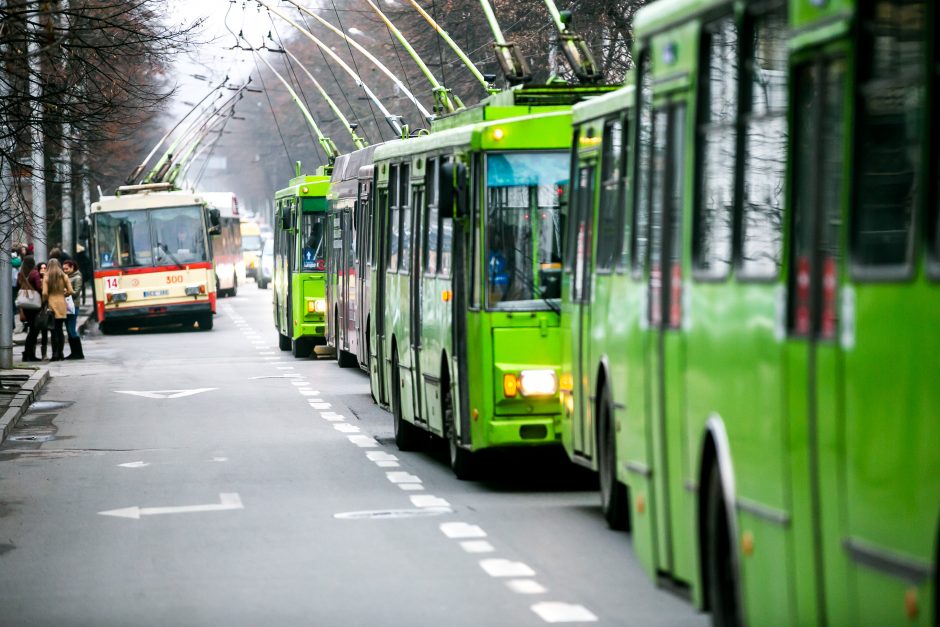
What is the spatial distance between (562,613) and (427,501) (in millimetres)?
5097

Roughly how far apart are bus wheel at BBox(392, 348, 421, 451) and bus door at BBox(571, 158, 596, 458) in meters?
5.36

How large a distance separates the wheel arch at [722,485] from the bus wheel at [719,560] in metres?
0.06

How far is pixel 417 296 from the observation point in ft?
57.6

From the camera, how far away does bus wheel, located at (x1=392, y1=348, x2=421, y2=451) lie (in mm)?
18719

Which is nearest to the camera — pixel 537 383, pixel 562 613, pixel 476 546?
pixel 562 613

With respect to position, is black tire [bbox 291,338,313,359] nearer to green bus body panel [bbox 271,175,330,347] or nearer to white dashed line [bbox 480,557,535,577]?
green bus body panel [bbox 271,175,330,347]

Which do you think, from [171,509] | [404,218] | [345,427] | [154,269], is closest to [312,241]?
[154,269]

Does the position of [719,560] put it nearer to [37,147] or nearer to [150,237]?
[37,147]

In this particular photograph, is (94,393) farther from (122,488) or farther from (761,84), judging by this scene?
(761,84)

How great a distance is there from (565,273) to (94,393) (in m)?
16.0

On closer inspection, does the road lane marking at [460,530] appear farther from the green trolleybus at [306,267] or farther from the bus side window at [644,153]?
the green trolleybus at [306,267]

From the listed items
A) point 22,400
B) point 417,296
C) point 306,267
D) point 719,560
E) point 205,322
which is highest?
point 417,296

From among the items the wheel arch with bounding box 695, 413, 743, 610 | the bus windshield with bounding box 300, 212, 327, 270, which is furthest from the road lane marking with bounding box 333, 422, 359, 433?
the bus windshield with bounding box 300, 212, 327, 270

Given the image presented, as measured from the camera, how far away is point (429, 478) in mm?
16297
